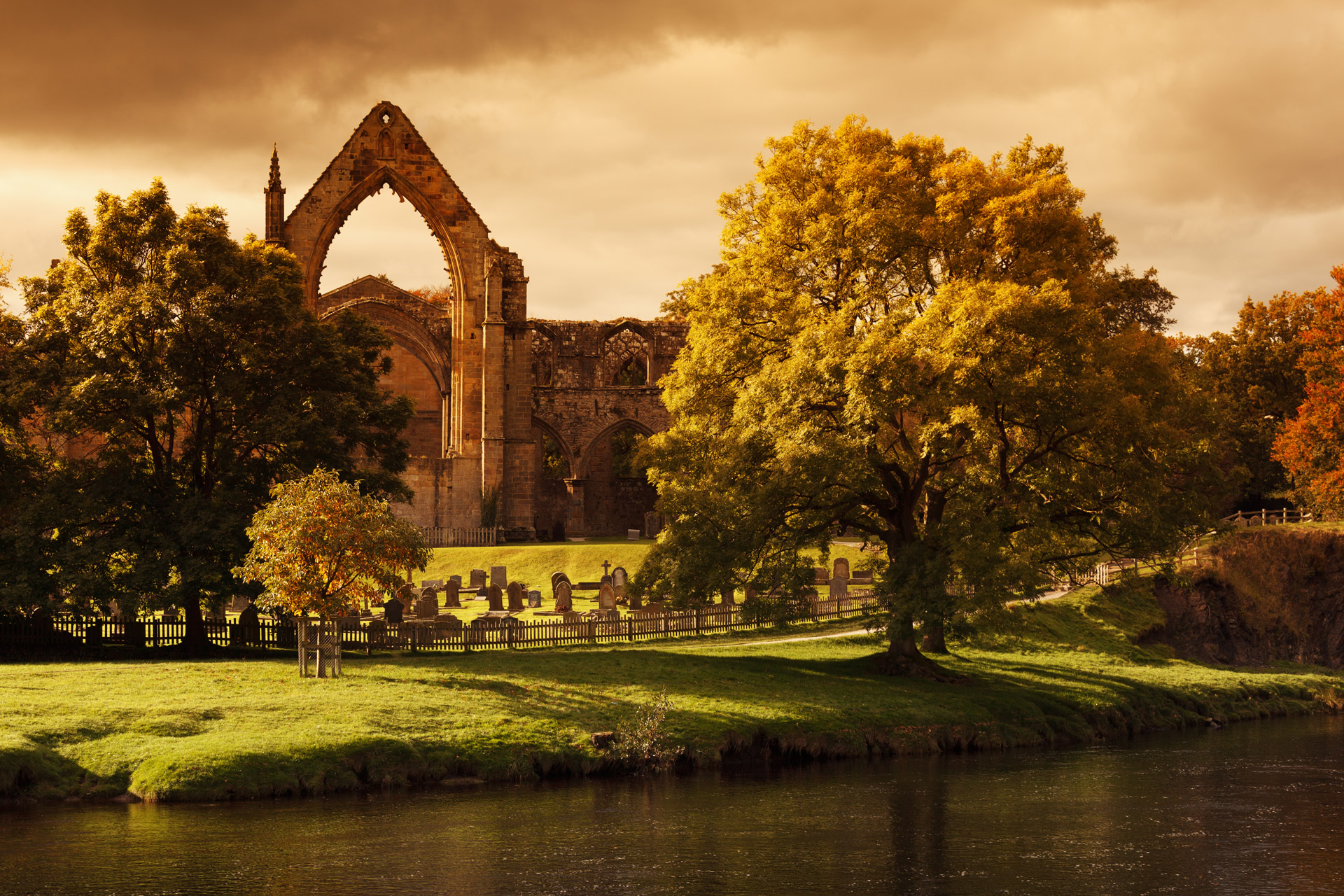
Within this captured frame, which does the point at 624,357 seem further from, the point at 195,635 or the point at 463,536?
the point at 195,635

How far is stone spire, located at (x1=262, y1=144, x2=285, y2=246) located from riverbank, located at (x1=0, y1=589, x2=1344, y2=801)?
1198 inches

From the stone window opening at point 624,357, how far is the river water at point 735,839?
151ft

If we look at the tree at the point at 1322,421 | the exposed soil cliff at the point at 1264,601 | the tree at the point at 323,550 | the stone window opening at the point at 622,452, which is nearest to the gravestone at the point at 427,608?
the tree at the point at 323,550

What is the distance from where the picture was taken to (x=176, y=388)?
27.1 m

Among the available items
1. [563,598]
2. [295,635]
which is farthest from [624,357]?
[295,635]

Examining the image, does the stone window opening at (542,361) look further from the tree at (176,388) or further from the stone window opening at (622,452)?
the tree at (176,388)

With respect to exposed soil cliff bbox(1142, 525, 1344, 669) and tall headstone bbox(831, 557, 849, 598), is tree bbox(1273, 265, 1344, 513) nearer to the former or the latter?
exposed soil cliff bbox(1142, 525, 1344, 669)

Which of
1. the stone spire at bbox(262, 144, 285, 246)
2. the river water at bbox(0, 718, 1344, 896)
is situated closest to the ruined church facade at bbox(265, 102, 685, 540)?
the stone spire at bbox(262, 144, 285, 246)

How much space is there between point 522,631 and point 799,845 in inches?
563

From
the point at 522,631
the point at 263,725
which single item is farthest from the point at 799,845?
the point at 522,631

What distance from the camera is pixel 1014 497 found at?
26641 millimetres

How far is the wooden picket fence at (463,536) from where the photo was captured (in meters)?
54.0

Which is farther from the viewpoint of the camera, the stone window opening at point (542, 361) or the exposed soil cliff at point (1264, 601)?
the stone window opening at point (542, 361)

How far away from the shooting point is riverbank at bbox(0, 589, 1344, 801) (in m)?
18.7
